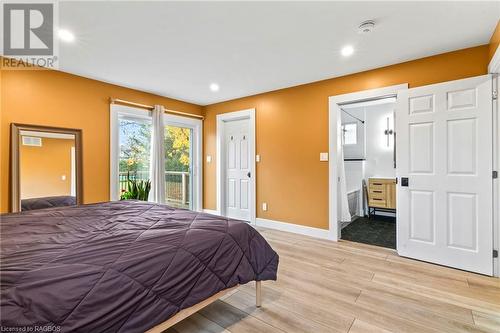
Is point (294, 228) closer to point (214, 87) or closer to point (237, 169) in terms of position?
point (237, 169)

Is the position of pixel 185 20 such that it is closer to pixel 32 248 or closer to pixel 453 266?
pixel 32 248

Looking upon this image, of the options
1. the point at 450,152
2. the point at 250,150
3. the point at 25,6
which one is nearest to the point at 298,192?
the point at 250,150

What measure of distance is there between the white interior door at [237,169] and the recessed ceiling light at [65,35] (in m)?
2.96

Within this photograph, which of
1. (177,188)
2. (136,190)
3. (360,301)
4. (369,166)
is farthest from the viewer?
(369,166)

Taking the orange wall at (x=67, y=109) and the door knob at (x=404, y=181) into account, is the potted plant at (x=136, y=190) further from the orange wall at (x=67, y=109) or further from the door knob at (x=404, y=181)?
the door knob at (x=404, y=181)

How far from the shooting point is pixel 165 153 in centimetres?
456

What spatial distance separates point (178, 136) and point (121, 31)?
8.99 feet

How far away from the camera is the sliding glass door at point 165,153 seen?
12.3 feet

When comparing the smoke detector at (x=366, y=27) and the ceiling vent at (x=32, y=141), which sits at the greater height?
the smoke detector at (x=366, y=27)

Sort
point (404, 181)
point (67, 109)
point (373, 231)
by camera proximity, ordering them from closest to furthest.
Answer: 1. point (404, 181)
2. point (67, 109)
3. point (373, 231)

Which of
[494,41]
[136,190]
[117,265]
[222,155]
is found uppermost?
[494,41]

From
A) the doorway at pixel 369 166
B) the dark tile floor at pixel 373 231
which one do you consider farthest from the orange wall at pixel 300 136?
the doorway at pixel 369 166

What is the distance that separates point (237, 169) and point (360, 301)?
3299mm

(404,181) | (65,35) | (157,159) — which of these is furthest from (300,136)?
(65,35)
